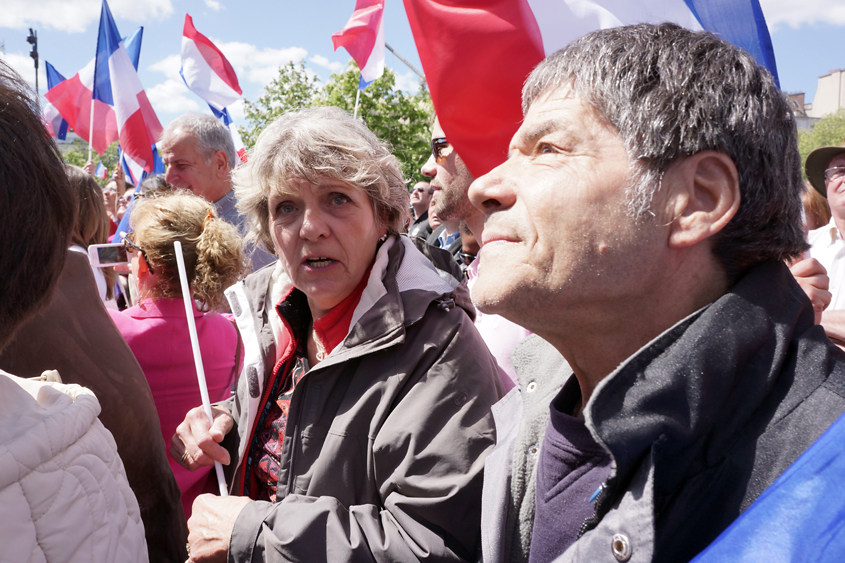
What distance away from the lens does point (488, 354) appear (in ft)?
6.81

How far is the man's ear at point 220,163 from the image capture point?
535cm

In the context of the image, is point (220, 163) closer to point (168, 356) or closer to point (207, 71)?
point (168, 356)

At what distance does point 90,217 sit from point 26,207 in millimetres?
3886

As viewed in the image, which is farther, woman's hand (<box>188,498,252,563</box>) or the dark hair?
woman's hand (<box>188,498,252,563</box>)

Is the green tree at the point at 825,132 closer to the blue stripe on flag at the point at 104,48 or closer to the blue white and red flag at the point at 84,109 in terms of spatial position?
the blue white and red flag at the point at 84,109

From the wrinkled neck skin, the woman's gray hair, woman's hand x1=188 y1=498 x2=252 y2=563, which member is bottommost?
woman's hand x1=188 y1=498 x2=252 y2=563

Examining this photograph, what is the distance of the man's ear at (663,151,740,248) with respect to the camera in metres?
1.31

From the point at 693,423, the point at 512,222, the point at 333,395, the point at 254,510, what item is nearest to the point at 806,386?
the point at 693,423

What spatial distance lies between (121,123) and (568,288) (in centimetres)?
757

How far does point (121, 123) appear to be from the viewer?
7559 millimetres

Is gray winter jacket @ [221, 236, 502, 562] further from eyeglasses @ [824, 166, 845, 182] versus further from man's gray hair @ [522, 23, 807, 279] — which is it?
eyeglasses @ [824, 166, 845, 182]

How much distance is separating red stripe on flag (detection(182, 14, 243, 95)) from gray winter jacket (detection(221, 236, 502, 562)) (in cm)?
715

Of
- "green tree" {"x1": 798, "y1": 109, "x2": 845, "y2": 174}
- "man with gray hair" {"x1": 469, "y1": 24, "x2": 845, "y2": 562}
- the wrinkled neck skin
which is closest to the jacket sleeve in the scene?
"man with gray hair" {"x1": 469, "y1": 24, "x2": 845, "y2": 562}

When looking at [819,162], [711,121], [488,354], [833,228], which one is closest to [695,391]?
[711,121]
